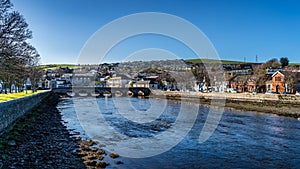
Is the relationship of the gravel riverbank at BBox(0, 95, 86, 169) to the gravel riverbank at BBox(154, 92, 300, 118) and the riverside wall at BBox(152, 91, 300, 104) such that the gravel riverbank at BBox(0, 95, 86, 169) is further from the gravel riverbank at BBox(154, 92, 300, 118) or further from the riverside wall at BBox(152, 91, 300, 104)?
the riverside wall at BBox(152, 91, 300, 104)

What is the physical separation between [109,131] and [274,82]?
51740 mm

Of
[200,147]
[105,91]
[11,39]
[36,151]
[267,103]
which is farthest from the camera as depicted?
[105,91]

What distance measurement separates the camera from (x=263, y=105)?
4053 centimetres

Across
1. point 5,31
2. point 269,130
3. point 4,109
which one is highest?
point 5,31

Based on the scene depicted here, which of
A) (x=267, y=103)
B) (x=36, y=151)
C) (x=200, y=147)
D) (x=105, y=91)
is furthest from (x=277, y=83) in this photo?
(x=36, y=151)

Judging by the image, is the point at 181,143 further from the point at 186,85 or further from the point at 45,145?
the point at 186,85

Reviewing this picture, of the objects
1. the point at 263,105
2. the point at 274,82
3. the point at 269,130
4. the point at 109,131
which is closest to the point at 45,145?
the point at 109,131

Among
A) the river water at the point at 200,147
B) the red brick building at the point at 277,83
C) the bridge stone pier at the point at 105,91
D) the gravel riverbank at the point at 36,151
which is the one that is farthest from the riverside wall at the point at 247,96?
the gravel riverbank at the point at 36,151

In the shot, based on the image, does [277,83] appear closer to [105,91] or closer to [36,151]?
[105,91]

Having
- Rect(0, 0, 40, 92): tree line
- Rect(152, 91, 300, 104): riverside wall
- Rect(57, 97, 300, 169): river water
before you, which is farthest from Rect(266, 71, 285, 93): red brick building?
Rect(0, 0, 40, 92): tree line

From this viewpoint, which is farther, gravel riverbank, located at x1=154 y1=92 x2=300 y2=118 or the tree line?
gravel riverbank, located at x1=154 y1=92 x2=300 y2=118

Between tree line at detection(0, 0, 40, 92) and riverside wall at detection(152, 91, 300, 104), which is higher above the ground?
tree line at detection(0, 0, 40, 92)

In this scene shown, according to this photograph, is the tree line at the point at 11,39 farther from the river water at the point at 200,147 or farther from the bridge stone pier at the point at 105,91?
the bridge stone pier at the point at 105,91

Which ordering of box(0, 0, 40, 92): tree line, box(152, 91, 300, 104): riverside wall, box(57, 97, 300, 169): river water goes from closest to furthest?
1. box(57, 97, 300, 169): river water
2. box(0, 0, 40, 92): tree line
3. box(152, 91, 300, 104): riverside wall
